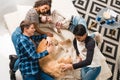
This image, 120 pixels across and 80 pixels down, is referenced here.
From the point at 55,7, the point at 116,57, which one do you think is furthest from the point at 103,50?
the point at 55,7

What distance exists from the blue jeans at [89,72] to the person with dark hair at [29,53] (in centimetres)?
22

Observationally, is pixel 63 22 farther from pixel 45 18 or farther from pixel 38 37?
pixel 38 37

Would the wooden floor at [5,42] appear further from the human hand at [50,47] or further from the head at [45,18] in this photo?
the human hand at [50,47]

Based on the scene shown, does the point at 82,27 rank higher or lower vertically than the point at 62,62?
higher

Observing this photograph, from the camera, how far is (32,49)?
186 centimetres

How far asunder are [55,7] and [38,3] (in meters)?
0.37

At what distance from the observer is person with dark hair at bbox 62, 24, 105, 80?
1.87m

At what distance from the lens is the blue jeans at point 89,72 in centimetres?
196

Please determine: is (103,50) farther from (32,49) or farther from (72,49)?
(32,49)

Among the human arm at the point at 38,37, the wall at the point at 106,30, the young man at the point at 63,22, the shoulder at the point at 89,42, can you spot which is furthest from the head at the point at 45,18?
the wall at the point at 106,30

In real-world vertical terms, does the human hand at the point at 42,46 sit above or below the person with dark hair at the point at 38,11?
below

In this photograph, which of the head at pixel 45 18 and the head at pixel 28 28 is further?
the head at pixel 45 18

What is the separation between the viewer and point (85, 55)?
1904 mm

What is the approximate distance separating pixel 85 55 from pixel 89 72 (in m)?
0.14
